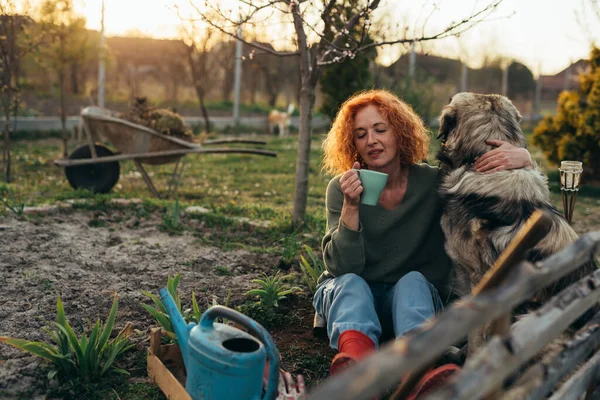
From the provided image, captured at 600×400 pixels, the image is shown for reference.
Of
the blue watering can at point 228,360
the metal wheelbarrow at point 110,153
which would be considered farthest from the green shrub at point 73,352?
the metal wheelbarrow at point 110,153

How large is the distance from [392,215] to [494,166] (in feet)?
1.75

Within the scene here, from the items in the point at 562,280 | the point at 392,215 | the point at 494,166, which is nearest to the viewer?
the point at 562,280

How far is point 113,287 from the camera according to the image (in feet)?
11.6

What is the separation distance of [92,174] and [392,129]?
→ 491 centimetres

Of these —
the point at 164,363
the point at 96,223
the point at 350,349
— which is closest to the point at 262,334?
the point at 350,349

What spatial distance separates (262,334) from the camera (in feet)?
6.21

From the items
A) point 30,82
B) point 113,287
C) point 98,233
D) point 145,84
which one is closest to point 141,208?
point 98,233

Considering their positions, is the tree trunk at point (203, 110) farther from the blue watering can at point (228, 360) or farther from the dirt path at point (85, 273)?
the blue watering can at point (228, 360)

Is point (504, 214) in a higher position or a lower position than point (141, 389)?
higher

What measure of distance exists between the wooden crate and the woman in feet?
2.15

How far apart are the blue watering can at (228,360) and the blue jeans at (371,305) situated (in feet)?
1.90

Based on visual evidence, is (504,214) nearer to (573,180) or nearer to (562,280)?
(562,280)

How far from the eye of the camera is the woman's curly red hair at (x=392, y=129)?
9.71ft

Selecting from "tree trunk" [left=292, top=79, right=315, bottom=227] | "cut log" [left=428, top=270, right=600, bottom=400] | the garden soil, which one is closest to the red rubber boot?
the garden soil
